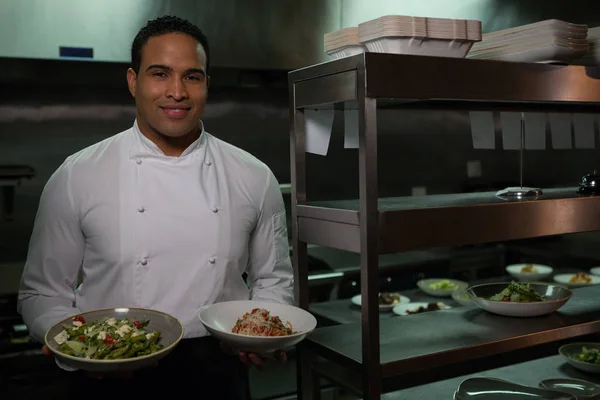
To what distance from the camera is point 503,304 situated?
7.15ft

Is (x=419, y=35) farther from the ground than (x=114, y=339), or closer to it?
farther from the ground

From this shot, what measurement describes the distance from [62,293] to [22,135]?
1795mm

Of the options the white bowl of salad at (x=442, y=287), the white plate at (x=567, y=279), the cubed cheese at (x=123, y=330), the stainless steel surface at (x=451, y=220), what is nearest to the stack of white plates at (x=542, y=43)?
the stainless steel surface at (x=451, y=220)

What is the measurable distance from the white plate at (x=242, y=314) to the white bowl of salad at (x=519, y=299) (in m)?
0.74

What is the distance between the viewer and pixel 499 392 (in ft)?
6.67

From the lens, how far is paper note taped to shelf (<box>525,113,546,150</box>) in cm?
236

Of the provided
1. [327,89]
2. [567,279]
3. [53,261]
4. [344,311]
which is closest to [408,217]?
[327,89]

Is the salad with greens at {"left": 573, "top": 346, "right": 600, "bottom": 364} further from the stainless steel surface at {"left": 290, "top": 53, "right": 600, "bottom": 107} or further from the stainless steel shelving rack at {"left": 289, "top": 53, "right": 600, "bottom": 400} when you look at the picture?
the stainless steel surface at {"left": 290, "top": 53, "right": 600, "bottom": 107}

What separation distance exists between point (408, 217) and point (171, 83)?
77cm

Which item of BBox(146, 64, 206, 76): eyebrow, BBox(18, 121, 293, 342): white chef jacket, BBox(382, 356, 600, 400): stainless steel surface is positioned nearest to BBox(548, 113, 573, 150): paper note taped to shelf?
BBox(382, 356, 600, 400): stainless steel surface

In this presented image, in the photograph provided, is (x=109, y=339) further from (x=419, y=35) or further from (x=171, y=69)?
(x=419, y=35)

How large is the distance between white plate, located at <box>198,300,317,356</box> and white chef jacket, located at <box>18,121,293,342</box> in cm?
18

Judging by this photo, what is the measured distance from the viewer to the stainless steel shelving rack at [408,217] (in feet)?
5.51

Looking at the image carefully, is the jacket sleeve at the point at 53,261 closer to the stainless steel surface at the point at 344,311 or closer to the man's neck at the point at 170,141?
the man's neck at the point at 170,141
